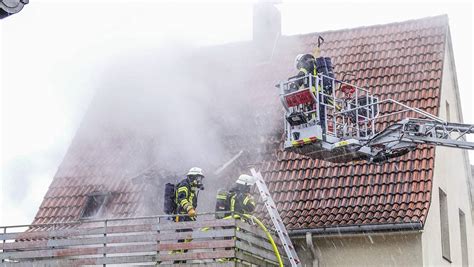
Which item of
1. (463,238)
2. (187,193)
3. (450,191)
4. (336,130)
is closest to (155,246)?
(187,193)

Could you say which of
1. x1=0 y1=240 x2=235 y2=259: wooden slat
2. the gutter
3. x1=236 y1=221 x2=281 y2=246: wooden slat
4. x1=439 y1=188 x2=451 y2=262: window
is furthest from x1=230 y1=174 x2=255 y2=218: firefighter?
x1=439 y1=188 x2=451 y2=262: window

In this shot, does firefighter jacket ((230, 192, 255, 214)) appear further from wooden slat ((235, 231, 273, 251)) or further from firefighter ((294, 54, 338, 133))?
firefighter ((294, 54, 338, 133))

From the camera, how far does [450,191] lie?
16.9 metres

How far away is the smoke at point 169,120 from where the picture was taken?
16.8 meters

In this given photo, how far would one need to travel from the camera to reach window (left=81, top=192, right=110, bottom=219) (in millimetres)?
16922

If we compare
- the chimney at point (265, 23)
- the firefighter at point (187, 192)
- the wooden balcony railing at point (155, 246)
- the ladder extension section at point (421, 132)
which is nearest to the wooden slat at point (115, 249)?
the wooden balcony railing at point (155, 246)

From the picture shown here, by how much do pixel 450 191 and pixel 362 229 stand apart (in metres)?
3.41

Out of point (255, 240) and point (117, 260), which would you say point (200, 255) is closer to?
point (255, 240)

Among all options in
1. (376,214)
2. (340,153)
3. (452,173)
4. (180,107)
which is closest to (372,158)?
(340,153)

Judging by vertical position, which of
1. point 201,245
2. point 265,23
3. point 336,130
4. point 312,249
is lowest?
point 201,245

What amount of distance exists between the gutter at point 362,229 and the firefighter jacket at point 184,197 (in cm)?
175

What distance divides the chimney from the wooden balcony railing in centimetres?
662

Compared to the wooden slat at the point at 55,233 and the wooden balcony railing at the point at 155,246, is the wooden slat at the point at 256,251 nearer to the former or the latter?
the wooden balcony railing at the point at 155,246

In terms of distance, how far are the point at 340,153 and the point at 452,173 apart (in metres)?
5.16
